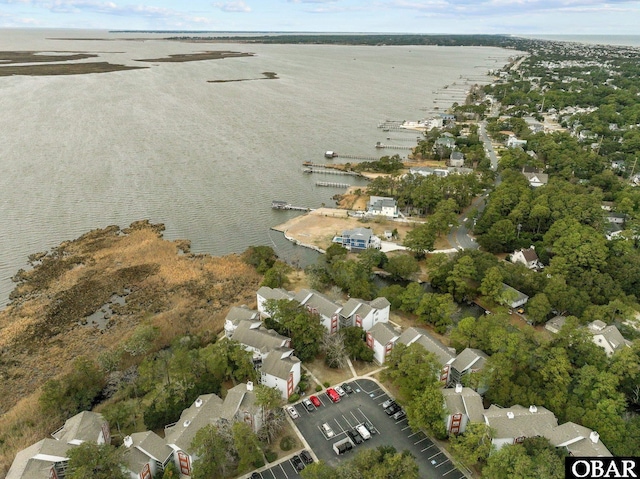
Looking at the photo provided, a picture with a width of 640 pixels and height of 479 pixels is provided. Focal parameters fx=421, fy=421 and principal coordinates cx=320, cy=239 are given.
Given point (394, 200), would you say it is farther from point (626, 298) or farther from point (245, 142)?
→ point (245, 142)

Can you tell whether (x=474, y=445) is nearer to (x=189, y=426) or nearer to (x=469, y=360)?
(x=469, y=360)

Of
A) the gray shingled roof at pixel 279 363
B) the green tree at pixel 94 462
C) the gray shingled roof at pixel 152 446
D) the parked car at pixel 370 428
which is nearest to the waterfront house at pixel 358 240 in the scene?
the gray shingled roof at pixel 279 363

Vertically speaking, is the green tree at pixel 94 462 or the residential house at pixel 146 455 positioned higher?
the green tree at pixel 94 462

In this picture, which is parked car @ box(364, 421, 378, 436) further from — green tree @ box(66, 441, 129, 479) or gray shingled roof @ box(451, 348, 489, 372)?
green tree @ box(66, 441, 129, 479)

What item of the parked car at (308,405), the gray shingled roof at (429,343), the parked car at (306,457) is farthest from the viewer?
the gray shingled roof at (429,343)

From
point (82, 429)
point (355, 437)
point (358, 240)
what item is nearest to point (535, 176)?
point (358, 240)

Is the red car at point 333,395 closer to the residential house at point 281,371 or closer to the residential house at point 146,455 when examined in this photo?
the residential house at point 281,371

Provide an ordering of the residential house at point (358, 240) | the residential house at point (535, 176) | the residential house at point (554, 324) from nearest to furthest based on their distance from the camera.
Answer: the residential house at point (554, 324) < the residential house at point (358, 240) < the residential house at point (535, 176)
